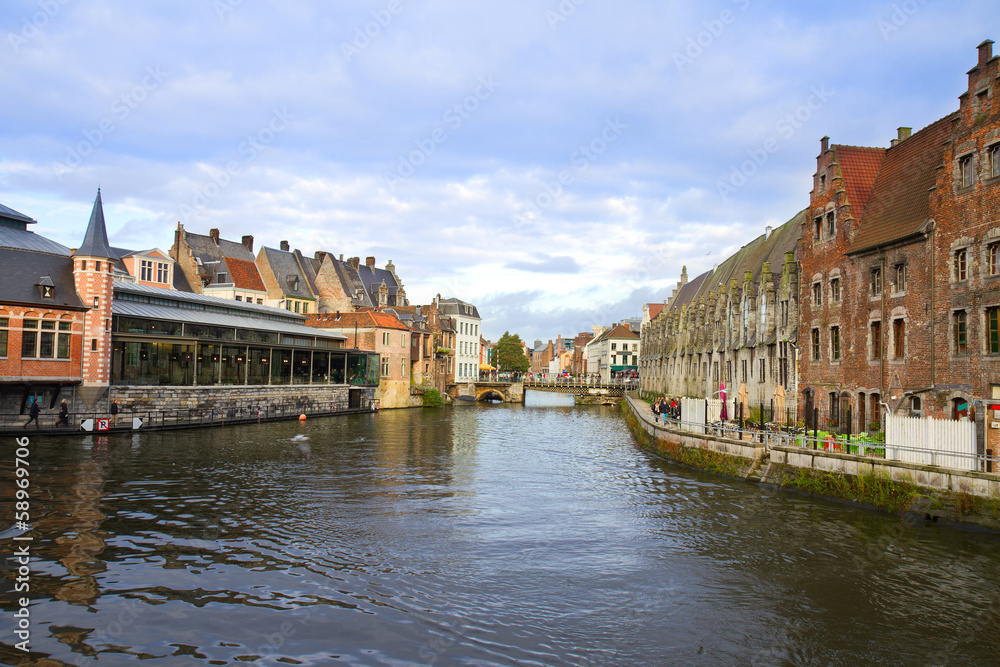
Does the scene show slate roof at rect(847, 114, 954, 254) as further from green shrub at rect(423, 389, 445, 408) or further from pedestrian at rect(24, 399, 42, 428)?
green shrub at rect(423, 389, 445, 408)

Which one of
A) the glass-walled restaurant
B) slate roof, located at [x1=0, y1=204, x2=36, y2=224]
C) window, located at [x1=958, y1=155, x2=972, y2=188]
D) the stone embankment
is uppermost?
slate roof, located at [x1=0, y1=204, x2=36, y2=224]

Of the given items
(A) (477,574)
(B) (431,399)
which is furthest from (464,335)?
(A) (477,574)

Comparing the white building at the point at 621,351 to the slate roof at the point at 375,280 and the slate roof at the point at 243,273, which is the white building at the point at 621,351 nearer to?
the slate roof at the point at 375,280

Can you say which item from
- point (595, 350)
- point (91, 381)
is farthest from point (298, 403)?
point (595, 350)

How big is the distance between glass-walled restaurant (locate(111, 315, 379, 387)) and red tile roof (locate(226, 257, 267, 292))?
605 inches

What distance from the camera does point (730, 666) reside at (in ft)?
36.1

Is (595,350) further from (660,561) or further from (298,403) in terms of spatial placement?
(660,561)

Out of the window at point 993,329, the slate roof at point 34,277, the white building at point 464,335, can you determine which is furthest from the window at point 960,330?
the white building at point 464,335

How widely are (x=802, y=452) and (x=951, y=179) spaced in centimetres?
1053

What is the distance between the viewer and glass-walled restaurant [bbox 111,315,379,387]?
41.6 meters

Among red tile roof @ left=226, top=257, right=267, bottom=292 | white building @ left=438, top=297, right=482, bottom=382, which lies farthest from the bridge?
red tile roof @ left=226, top=257, right=267, bottom=292

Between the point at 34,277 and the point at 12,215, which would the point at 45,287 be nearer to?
the point at 34,277

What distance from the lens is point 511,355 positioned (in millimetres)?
143000

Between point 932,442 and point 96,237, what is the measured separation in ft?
134
